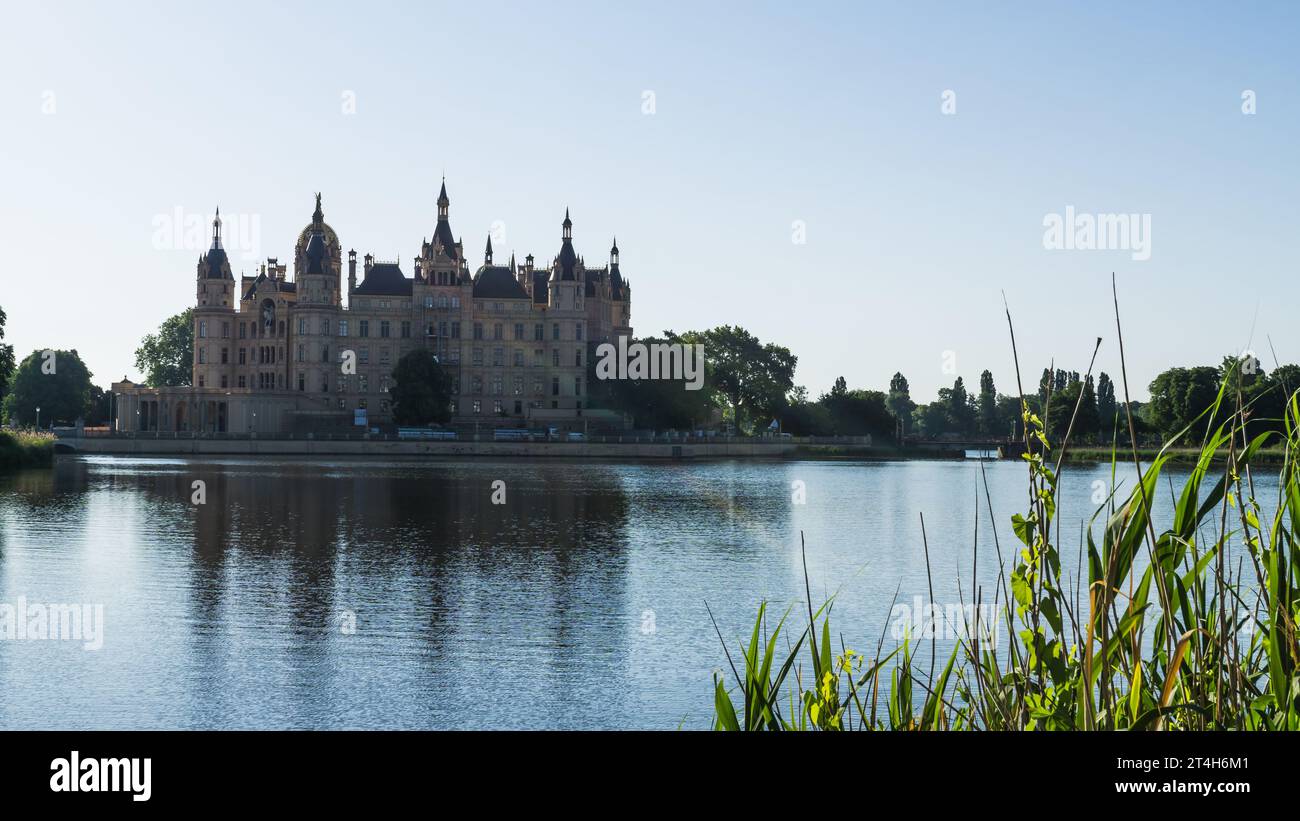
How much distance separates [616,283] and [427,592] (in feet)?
385

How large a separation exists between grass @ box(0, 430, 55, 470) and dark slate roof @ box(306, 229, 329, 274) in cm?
4883

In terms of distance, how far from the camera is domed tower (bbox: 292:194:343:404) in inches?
4616

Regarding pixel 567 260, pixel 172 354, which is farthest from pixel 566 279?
pixel 172 354

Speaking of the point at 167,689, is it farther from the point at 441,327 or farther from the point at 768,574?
the point at 441,327

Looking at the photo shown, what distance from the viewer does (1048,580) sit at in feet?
15.7

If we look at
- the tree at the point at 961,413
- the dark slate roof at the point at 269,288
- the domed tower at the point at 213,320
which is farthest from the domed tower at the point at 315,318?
the tree at the point at 961,413

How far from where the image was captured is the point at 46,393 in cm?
11619

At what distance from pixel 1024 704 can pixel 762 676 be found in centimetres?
108

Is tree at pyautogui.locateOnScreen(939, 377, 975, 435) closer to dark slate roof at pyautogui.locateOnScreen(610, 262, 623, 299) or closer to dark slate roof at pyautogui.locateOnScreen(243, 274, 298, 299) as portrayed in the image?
dark slate roof at pyautogui.locateOnScreen(610, 262, 623, 299)

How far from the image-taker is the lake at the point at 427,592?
13.9 meters

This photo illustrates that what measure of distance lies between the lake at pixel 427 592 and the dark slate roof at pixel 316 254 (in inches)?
2707

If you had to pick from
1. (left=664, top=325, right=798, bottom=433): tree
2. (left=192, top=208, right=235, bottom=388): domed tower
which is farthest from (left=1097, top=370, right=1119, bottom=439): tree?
(left=192, top=208, right=235, bottom=388): domed tower
